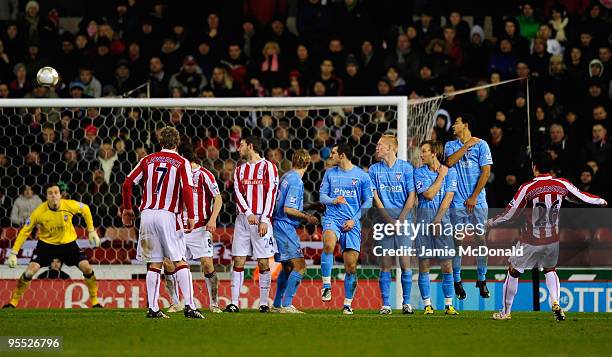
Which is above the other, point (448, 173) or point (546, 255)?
point (448, 173)

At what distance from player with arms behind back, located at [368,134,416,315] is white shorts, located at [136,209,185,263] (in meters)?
2.54

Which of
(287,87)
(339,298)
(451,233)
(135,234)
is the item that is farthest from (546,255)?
(287,87)

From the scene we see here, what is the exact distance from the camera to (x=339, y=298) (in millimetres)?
15016

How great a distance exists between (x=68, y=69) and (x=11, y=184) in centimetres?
302

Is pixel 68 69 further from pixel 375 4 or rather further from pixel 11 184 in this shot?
pixel 375 4

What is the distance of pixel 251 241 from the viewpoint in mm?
13148

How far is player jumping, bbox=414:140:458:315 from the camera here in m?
12.8

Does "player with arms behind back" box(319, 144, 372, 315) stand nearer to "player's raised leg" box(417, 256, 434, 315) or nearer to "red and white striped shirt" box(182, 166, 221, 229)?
"player's raised leg" box(417, 256, 434, 315)

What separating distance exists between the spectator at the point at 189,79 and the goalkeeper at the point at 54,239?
345cm

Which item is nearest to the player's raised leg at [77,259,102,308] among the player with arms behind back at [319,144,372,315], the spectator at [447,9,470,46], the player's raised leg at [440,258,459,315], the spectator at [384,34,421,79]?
the player with arms behind back at [319,144,372,315]

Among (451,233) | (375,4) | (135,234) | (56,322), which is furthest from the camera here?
(375,4)

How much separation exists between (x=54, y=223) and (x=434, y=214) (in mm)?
4673

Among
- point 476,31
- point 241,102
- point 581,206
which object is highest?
point 476,31

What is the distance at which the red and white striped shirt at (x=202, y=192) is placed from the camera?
13.0 m
